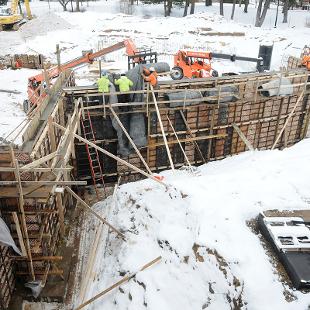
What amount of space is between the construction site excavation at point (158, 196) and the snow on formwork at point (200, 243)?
1.2 inches

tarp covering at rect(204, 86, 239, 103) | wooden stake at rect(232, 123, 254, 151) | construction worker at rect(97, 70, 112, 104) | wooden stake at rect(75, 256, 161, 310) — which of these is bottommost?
wooden stake at rect(75, 256, 161, 310)

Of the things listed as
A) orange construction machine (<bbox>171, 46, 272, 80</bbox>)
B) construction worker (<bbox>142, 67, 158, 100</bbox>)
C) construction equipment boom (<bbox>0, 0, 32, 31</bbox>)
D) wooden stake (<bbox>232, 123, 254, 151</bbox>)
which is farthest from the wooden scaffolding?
construction equipment boom (<bbox>0, 0, 32, 31</bbox>)

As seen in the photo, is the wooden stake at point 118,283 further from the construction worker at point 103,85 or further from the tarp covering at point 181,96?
the tarp covering at point 181,96

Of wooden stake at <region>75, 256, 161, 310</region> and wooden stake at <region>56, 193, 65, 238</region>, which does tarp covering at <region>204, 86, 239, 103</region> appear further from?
wooden stake at <region>75, 256, 161, 310</region>

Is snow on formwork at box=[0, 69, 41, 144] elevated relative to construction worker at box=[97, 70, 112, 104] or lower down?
lower down

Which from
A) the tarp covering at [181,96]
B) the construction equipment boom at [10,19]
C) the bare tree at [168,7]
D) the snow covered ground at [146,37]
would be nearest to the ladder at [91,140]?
the tarp covering at [181,96]

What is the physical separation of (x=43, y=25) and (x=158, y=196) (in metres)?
33.5

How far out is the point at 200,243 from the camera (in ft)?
27.8

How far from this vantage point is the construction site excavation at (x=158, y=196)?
7.82 m

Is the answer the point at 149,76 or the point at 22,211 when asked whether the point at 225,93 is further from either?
the point at 22,211

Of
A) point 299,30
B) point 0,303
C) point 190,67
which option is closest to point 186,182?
point 0,303

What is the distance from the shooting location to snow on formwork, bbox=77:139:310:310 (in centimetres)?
768

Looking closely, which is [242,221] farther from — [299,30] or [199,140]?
[299,30]

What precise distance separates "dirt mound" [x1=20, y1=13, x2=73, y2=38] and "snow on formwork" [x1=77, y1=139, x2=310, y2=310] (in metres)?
30.3
